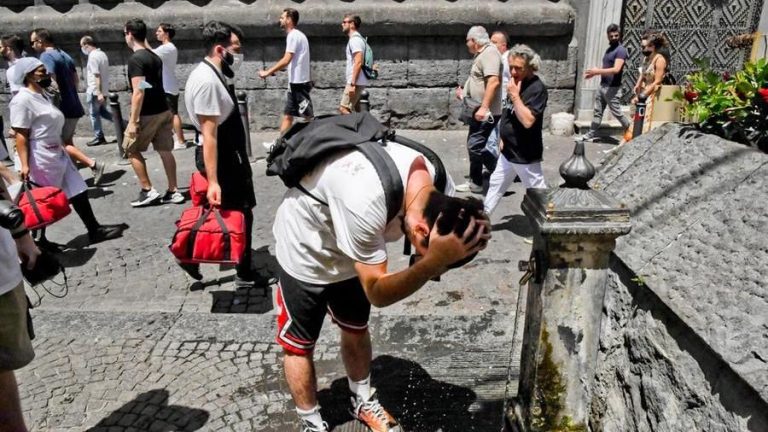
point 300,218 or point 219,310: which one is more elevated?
point 300,218

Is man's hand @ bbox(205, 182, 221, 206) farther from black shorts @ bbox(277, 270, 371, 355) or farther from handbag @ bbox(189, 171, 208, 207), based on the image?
black shorts @ bbox(277, 270, 371, 355)

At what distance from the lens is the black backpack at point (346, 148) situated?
215 centimetres

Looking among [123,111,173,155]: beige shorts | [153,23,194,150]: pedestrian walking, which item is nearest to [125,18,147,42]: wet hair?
[123,111,173,155]: beige shorts

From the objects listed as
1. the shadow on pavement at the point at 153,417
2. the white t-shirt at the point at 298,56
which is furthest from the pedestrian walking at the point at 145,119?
the shadow on pavement at the point at 153,417

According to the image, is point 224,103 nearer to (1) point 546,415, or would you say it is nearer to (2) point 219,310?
(2) point 219,310

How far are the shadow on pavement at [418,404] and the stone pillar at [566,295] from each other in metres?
0.59

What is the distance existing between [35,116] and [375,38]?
5434 millimetres

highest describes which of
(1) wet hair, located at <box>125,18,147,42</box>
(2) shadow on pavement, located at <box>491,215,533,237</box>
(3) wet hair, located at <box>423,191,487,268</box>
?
(1) wet hair, located at <box>125,18,147,42</box>

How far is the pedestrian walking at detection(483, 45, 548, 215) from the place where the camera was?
509 centimetres

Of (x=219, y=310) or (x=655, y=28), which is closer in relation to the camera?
(x=219, y=310)

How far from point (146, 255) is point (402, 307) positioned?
247 centimetres

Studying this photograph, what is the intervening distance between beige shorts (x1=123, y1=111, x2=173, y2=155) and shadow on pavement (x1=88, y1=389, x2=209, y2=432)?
12.2 feet

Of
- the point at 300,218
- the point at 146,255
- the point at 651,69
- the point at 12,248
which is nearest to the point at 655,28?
the point at 651,69

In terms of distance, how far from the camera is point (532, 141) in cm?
523
